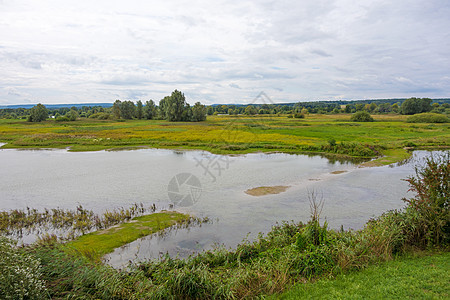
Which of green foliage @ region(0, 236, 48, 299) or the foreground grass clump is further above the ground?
green foliage @ region(0, 236, 48, 299)

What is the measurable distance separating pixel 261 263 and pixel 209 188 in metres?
12.2

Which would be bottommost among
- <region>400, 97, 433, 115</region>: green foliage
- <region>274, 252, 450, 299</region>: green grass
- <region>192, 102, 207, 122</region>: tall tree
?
<region>274, 252, 450, 299</region>: green grass

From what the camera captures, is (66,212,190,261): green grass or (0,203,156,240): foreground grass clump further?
(0,203,156,240): foreground grass clump

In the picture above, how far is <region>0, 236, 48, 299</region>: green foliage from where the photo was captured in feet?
18.1

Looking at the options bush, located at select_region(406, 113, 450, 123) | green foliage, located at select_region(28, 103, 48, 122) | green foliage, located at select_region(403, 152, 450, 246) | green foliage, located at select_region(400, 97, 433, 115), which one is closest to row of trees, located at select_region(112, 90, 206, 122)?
green foliage, located at select_region(28, 103, 48, 122)

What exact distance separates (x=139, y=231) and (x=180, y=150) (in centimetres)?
2543

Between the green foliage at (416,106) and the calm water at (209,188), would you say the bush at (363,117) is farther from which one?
the calm water at (209,188)

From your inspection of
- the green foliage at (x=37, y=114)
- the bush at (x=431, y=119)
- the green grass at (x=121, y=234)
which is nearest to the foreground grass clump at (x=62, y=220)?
the green grass at (x=121, y=234)

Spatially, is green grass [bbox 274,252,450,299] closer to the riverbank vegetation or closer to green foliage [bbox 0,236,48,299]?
the riverbank vegetation

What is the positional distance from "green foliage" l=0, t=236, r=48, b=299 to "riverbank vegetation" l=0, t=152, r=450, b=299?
0.05m

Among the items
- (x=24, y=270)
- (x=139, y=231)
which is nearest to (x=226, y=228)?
(x=139, y=231)

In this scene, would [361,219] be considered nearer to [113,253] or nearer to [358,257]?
[358,257]

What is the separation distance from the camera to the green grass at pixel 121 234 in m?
11.0

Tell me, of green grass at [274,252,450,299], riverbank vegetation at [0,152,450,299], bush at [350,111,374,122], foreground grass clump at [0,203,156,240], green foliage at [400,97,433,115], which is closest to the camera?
green grass at [274,252,450,299]
